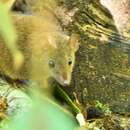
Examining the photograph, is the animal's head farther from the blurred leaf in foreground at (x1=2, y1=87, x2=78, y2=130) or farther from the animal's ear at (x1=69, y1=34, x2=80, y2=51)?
the blurred leaf in foreground at (x1=2, y1=87, x2=78, y2=130)

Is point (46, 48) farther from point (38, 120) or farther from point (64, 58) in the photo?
point (38, 120)

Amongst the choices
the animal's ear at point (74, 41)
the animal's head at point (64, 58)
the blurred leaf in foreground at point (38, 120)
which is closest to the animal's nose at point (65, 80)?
the animal's head at point (64, 58)

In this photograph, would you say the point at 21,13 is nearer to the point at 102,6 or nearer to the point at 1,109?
the point at 102,6

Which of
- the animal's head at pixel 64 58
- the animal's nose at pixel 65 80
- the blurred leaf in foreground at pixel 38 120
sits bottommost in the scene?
the animal's nose at pixel 65 80

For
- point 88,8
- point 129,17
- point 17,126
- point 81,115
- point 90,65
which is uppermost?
point 17,126

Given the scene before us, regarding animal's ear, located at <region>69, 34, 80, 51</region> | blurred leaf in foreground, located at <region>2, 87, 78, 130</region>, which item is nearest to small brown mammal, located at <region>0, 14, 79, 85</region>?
animal's ear, located at <region>69, 34, 80, 51</region>

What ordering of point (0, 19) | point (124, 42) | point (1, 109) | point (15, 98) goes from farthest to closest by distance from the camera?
point (124, 42), point (15, 98), point (1, 109), point (0, 19)

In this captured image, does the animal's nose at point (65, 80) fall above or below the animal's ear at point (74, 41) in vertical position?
below

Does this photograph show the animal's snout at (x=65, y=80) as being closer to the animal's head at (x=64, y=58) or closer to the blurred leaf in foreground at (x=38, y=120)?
the animal's head at (x=64, y=58)

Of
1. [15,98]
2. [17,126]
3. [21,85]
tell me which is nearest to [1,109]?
[15,98]

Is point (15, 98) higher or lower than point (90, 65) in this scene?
higher
